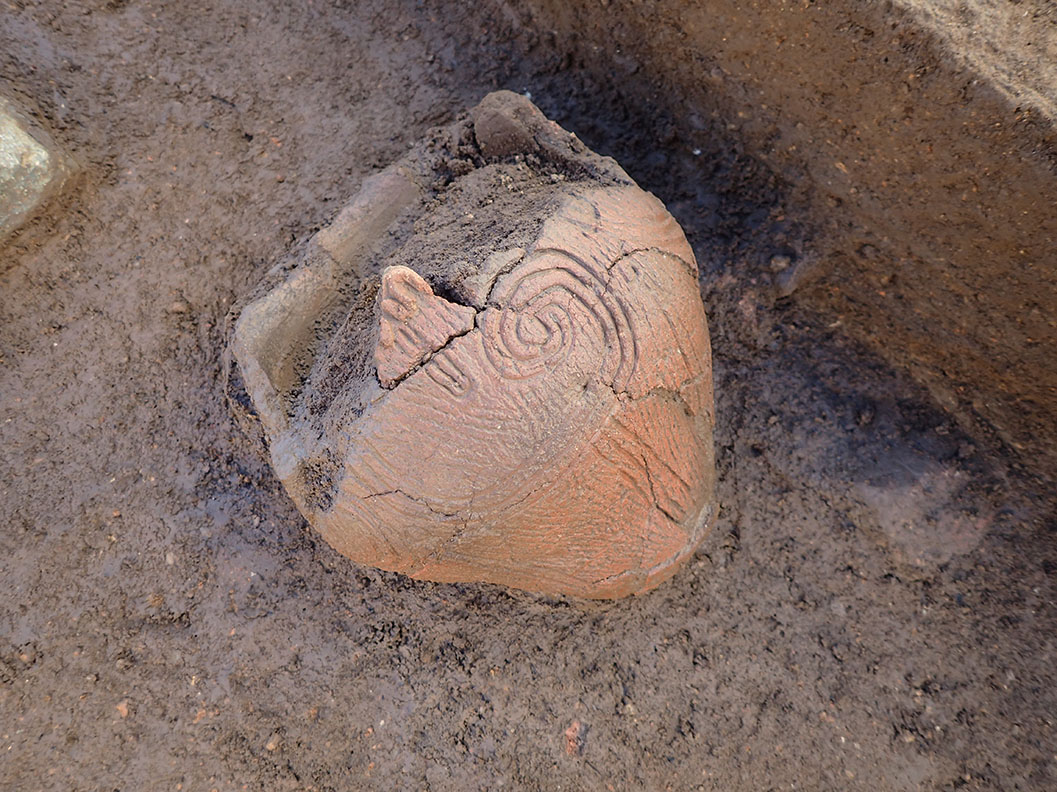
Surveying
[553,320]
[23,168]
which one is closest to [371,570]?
[553,320]

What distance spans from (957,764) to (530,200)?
2521 mm

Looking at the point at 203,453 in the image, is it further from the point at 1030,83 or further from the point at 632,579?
the point at 1030,83

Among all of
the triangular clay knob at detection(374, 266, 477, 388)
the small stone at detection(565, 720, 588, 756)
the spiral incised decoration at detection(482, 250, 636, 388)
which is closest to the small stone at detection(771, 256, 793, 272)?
the spiral incised decoration at detection(482, 250, 636, 388)

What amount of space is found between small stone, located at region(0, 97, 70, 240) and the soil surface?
0.09 meters

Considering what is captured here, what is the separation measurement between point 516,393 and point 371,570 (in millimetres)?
1297

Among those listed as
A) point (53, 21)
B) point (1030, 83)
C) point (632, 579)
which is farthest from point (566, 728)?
point (53, 21)

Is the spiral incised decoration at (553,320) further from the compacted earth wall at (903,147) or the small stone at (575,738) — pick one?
the small stone at (575,738)

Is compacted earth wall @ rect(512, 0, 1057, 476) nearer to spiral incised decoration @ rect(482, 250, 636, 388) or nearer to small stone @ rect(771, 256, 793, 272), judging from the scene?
small stone @ rect(771, 256, 793, 272)

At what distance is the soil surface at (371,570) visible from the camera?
104 inches

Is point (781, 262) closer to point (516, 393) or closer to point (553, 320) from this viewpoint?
point (553, 320)

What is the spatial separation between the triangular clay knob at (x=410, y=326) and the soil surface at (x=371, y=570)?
1125 millimetres

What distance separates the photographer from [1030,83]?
2.17m

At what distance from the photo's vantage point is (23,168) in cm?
263

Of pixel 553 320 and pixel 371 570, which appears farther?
pixel 371 570
